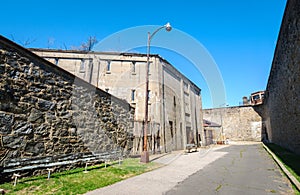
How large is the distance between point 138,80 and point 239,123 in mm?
25304

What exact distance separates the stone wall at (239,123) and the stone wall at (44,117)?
28.0 meters

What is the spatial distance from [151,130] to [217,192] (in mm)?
8697

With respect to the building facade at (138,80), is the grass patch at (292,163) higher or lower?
lower

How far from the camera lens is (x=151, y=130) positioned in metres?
12.5

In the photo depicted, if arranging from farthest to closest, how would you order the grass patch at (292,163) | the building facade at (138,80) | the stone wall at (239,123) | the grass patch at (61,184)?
the stone wall at (239,123) → the building facade at (138,80) → the grass patch at (292,163) → the grass patch at (61,184)

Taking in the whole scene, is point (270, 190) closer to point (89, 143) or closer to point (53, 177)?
point (53, 177)

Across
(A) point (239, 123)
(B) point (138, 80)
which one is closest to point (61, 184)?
(B) point (138, 80)

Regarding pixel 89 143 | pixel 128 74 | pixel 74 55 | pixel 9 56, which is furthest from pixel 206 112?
pixel 9 56

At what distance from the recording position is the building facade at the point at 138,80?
1454 cm

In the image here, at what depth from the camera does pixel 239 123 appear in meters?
32.4

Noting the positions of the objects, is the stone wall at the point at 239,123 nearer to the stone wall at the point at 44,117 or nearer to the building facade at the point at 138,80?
the building facade at the point at 138,80

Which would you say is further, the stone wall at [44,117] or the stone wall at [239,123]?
the stone wall at [239,123]

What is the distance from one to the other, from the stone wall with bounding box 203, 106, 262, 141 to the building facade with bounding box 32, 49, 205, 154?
58.6 feet

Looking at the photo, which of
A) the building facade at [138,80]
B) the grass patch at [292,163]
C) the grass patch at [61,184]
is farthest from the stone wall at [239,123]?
the grass patch at [61,184]
